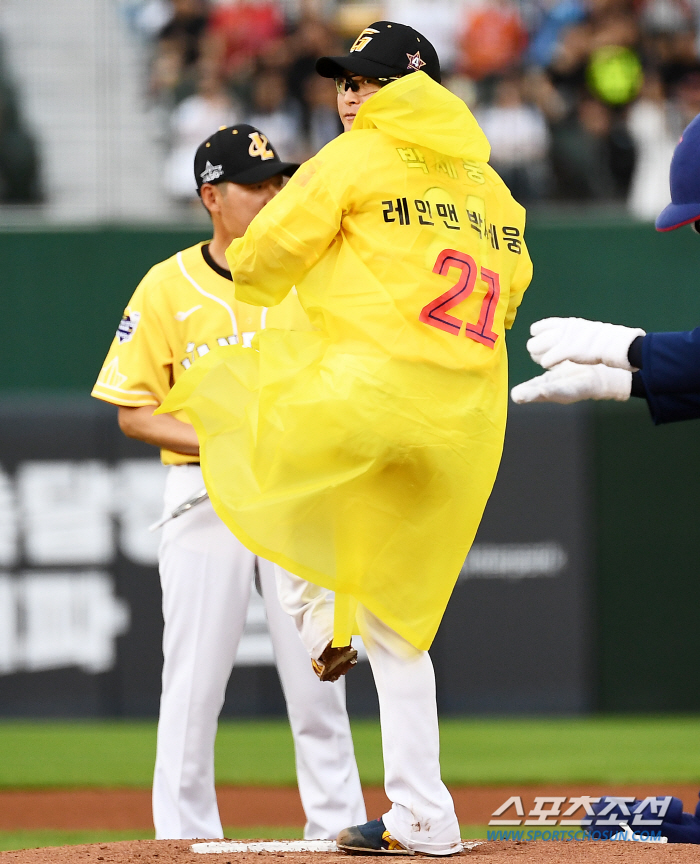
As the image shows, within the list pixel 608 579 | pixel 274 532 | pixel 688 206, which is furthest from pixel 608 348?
pixel 608 579

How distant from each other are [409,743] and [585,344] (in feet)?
3.77

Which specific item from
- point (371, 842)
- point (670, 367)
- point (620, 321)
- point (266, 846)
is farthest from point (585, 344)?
point (620, 321)

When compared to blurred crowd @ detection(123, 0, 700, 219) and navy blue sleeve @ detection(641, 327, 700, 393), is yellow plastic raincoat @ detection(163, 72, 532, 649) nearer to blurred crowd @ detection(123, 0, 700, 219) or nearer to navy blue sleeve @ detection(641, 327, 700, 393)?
navy blue sleeve @ detection(641, 327, 700, 393)

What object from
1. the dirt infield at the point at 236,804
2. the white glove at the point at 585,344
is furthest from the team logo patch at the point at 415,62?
the dirt infield at the point at 236,804

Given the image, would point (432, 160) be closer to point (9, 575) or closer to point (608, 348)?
point (608, 348)

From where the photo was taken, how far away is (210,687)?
465 centimetres

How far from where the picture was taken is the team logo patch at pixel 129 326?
4.83 m

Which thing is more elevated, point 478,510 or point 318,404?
point 318,404

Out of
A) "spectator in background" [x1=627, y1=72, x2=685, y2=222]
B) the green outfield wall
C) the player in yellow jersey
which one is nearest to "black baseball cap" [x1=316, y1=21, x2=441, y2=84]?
the player in yellow jersey

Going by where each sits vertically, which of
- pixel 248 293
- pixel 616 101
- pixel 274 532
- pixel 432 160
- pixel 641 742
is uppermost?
pixel 616 101

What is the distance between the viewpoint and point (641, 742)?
8.37m

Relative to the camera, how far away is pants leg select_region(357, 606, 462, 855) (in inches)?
141

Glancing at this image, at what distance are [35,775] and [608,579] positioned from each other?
13.3ft

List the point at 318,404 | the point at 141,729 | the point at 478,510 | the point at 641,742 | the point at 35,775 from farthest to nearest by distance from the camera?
the point at 141,729, the point at 641,742, the point at 35,775, the point at 478,510, the point at 318,404
